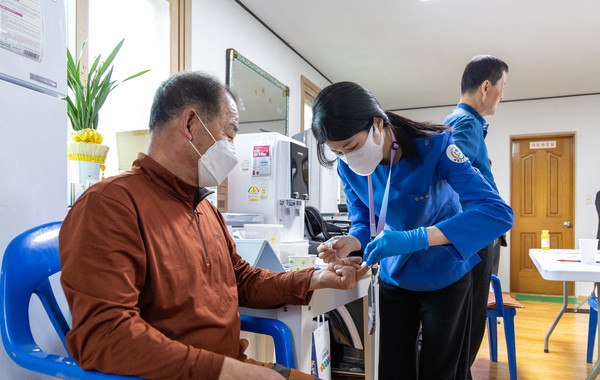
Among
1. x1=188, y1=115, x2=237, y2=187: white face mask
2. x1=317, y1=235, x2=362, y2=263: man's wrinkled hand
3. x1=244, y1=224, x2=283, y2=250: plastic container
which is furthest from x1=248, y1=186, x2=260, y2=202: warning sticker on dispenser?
x1=188, y1=115, x2=237, y2=187: white face mask

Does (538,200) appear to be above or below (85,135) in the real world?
below

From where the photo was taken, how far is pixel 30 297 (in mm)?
974

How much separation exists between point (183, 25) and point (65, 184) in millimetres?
1922

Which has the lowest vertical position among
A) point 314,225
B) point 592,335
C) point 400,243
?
point 592,335

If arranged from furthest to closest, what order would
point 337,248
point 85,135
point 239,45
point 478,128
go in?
point 239,45
point 478,128
point 85,135
point 337,248

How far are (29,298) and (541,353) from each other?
11.8 ft

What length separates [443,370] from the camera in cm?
130

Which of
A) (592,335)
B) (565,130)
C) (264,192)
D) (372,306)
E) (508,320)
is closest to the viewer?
(372,306)

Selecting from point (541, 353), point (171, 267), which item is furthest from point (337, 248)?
point (541, 353)

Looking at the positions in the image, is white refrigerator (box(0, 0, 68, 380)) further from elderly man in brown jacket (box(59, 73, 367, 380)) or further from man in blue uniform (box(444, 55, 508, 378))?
man in blue uniform (box(444, 55, 508, 378))

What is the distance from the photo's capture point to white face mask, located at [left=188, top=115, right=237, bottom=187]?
42.9 inches

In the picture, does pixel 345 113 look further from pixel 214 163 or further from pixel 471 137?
pixel 471 137

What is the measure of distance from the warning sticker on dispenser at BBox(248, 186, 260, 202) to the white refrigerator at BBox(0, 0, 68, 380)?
1326 mm

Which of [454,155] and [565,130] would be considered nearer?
[454,155]
